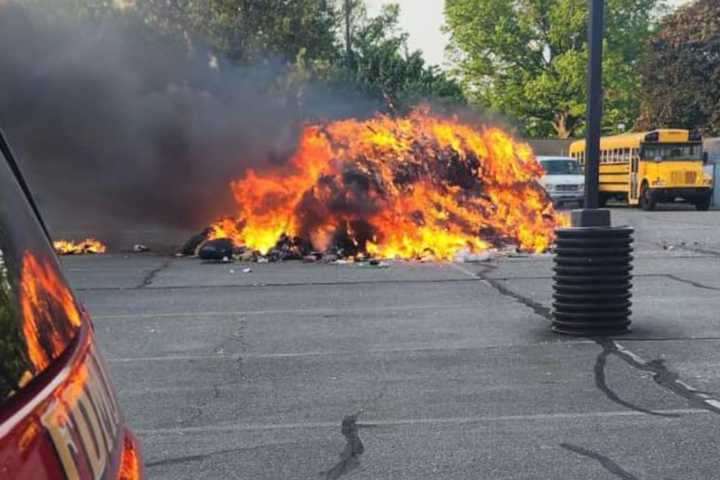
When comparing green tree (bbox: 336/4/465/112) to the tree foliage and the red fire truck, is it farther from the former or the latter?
the red fire truck

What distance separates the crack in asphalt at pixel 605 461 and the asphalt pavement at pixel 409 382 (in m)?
0.01

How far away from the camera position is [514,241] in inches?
627

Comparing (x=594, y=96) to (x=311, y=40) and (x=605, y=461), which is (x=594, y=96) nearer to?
(x=605, y=461)

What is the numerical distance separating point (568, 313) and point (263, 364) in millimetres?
2753

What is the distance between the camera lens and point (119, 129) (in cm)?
1675

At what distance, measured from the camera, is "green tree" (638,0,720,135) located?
42812 mm

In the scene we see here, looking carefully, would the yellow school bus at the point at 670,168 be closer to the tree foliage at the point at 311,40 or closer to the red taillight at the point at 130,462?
the tree foliage at the point at 311,40

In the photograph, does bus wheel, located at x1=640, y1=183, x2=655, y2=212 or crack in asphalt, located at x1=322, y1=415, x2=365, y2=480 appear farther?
bus wheel, located at x1=640, y1=183, x2=655, y2=212

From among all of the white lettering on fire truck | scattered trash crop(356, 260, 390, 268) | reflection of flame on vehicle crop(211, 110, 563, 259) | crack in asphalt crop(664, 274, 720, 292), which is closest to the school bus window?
reflection of flame on vehicle crop(211, 110, 563, 259)

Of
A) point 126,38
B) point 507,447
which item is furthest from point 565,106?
point 507,447

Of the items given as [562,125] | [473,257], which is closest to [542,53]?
[562,125]

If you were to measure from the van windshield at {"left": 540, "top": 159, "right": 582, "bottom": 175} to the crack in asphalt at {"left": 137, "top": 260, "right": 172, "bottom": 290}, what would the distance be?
697 inches

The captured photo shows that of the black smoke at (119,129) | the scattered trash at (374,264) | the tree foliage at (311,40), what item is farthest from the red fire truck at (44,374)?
the tree foliage at (311,40)

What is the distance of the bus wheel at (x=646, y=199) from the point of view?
2777 centimetres
